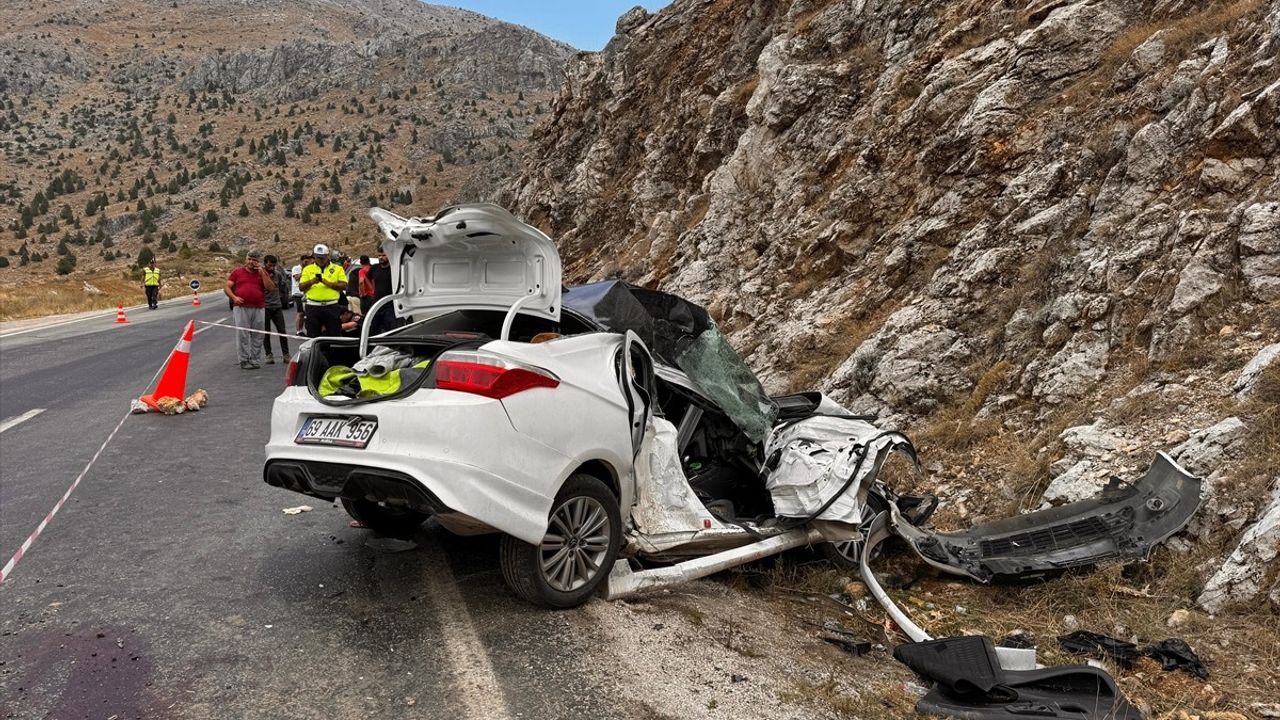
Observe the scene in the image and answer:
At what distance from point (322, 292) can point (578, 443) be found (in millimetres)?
9021

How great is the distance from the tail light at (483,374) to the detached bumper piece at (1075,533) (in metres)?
2.72

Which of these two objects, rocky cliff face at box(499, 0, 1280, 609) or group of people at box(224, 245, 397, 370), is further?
group of people at box(224, 245, 397, 370)

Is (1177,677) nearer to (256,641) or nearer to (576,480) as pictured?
(576,480)

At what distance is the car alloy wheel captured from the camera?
163 inches

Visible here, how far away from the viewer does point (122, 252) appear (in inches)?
2203

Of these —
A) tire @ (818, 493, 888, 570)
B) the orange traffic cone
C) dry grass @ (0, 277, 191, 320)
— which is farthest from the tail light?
dry grass @ (0, 277, 191, 320)

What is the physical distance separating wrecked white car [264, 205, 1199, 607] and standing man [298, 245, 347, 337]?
7.46 m

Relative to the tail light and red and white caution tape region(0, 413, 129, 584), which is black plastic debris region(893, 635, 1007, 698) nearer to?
the tail light

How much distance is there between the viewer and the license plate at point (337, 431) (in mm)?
3965

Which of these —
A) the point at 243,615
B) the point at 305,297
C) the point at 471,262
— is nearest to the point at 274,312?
the point at 305,297

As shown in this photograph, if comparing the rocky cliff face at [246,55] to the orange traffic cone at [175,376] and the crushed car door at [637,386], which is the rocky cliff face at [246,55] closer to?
the orange traffic cone at [175,376]

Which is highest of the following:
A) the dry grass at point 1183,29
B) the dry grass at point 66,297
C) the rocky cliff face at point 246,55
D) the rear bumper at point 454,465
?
the rocky cliff face at point 246,55

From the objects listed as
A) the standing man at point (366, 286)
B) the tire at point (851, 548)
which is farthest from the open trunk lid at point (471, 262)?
the standing man at point (366, 286)

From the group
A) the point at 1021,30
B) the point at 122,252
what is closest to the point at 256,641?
the point at 1021,30
